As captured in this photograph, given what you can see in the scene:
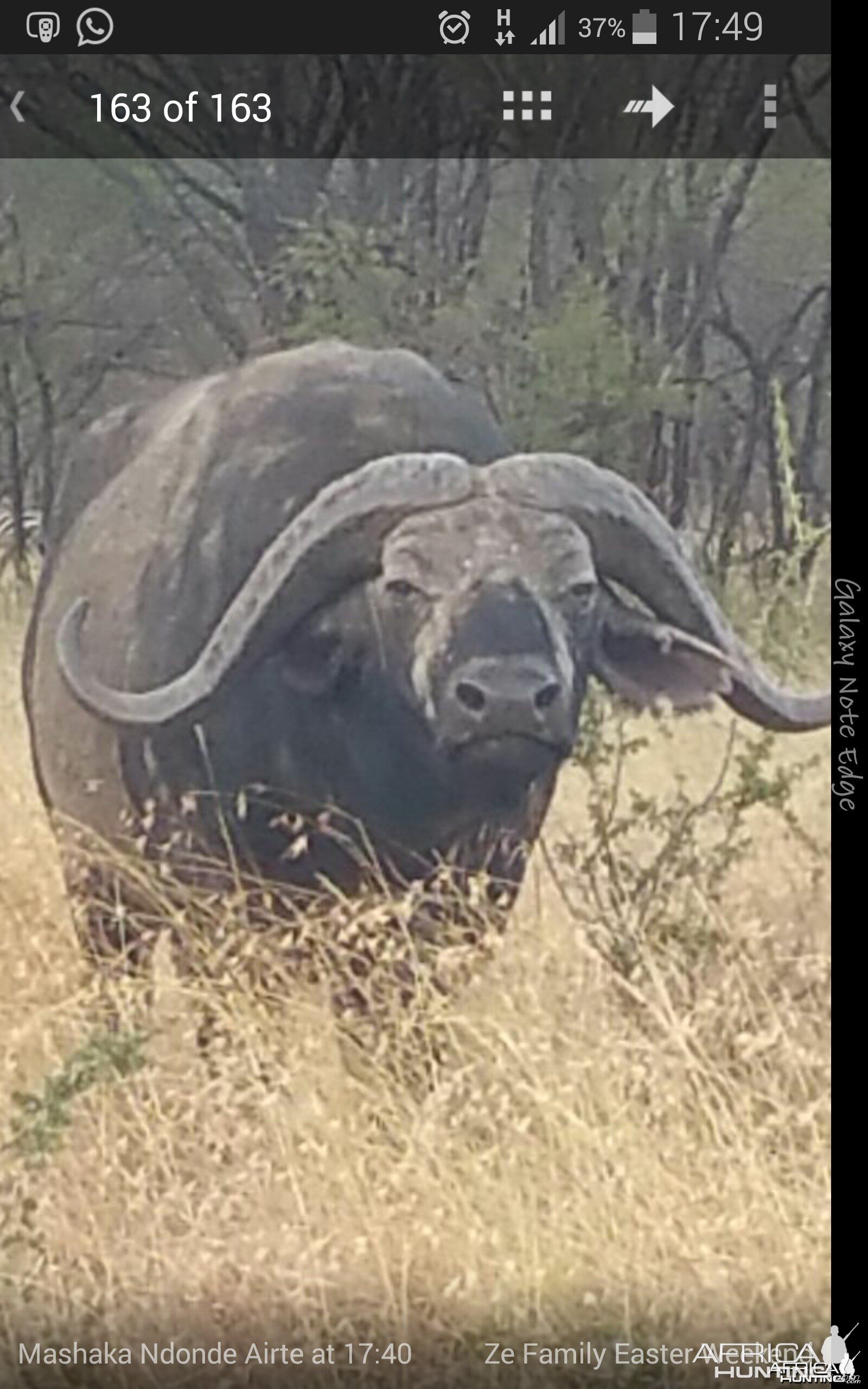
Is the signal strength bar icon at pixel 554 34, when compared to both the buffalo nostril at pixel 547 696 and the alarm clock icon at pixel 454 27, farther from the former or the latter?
the buffalo nostril at pixel 547 696

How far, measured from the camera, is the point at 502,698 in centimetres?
268

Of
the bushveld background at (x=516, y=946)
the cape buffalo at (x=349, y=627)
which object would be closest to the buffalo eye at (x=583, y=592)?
the cape buffalo at (x=349, y=627)

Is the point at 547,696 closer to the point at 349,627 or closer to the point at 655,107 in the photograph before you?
the point at 349,627

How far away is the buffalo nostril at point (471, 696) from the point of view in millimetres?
2686

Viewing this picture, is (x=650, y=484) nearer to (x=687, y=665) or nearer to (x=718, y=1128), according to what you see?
(x=687, y=665)

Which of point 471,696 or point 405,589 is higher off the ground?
point 405,589

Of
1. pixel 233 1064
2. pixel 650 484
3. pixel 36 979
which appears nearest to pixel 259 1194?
pixel 233 1064

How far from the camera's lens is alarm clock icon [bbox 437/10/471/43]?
267 centimetres

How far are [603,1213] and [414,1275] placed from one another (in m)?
0.20

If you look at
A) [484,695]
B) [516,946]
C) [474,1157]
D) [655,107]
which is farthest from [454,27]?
[474,1157]

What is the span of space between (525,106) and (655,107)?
13cm

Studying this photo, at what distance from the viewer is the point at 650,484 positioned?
272 cm

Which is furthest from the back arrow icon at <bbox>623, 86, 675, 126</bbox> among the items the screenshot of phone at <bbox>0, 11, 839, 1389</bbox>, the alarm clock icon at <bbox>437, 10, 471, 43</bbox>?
the alarm clock icon at <bbox>437, 10, 471, 43</bbox>

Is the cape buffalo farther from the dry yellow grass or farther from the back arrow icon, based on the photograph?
the back arrow icon
